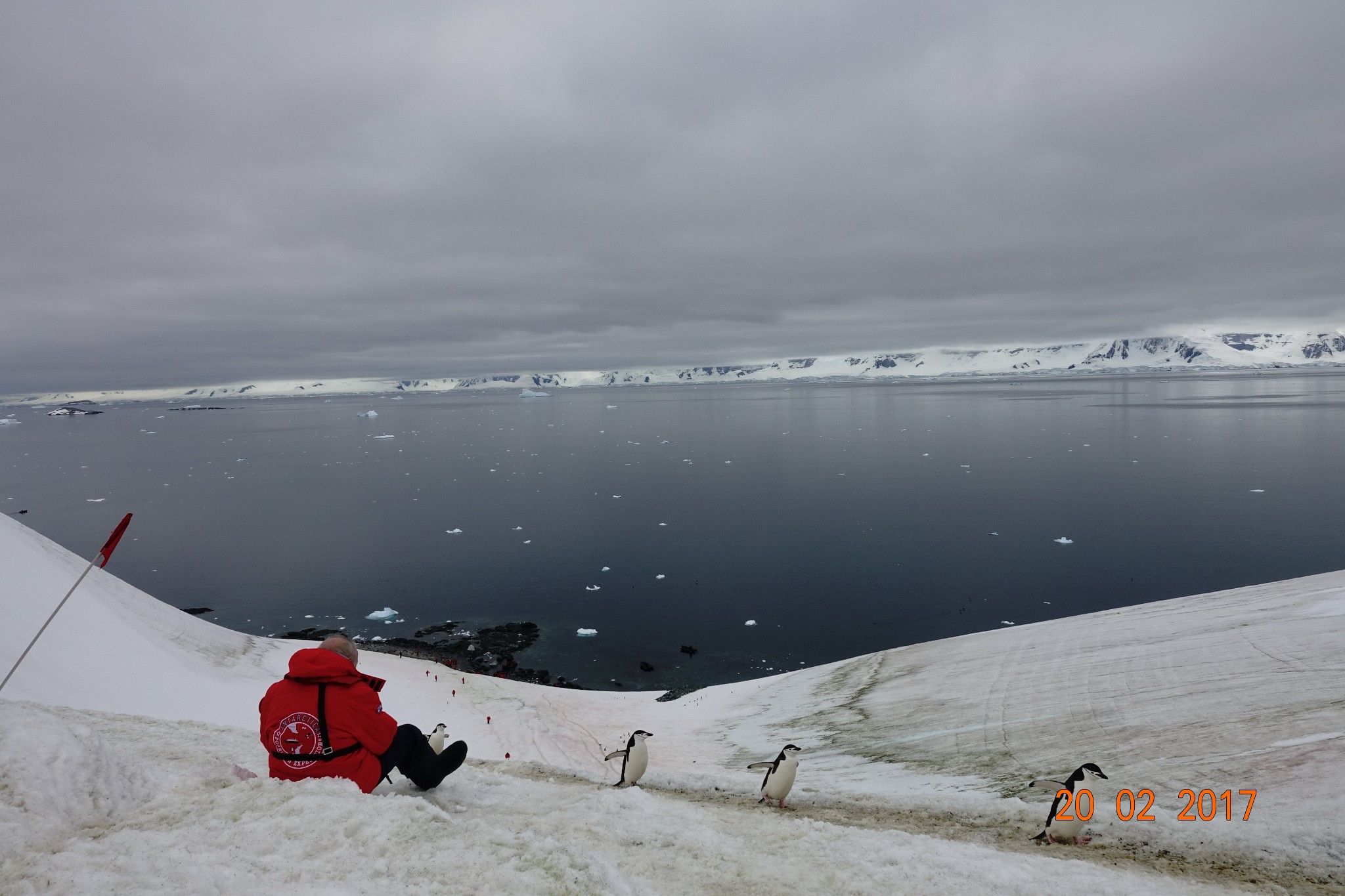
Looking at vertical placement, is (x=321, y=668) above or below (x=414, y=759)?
above

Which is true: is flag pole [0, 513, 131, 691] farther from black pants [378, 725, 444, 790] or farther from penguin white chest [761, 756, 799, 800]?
penguin white chest [761, 756, 799, 800]

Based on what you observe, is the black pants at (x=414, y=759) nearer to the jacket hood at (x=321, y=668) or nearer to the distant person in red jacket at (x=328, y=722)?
the distant person in red jacket at (x=328, y=722)

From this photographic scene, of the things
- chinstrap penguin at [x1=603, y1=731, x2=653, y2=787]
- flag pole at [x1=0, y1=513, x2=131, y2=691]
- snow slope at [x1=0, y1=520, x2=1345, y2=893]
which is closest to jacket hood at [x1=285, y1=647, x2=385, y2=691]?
snow slope at [x1=0, y1=520, x2=1345, y2=893]

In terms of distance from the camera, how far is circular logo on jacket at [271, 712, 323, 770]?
5.49 m

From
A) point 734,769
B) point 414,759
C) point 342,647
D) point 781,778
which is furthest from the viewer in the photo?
point 734,769

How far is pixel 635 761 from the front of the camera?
8703 mm

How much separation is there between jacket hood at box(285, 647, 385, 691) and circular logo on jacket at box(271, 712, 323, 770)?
1.51 feet

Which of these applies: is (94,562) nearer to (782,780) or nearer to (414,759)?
(414,759)

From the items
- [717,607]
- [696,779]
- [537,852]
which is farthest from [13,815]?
[717,607]

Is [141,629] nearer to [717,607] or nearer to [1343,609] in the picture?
[717,607]

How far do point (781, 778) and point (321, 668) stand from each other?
5.85 m

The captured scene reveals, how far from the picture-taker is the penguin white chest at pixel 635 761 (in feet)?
28.5

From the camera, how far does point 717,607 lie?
35219 mm

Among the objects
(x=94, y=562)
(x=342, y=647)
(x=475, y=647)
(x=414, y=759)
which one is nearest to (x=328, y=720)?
(x=342, y=647)
